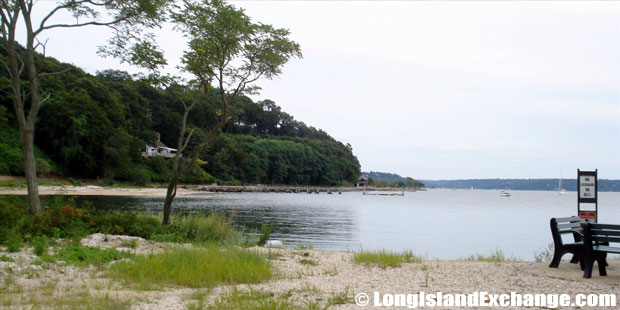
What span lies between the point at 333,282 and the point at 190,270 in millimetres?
1985

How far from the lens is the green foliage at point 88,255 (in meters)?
6.69

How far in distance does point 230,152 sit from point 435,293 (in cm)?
8542

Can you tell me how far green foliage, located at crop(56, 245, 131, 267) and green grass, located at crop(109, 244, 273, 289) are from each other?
1.43 ft

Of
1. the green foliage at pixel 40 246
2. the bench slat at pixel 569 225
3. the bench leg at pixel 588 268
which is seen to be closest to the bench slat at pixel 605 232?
the bench leg at pixel 588 268

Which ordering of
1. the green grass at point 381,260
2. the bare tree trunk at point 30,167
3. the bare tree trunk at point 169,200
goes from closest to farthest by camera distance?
the green grass at point 381,260
the bare tree trunk at point 30,167
the bare tree trunk at point 169,200

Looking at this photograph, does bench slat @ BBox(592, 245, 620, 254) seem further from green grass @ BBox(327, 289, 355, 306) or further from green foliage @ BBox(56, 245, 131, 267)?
green foliage @ BBox(56, 245, 131, 267)

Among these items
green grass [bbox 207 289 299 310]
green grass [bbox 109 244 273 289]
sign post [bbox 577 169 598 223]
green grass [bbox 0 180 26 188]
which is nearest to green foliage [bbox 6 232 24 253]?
green grass [bbox 109 244 273 289]

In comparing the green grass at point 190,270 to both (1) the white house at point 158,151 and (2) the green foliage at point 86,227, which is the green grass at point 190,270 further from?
(1) the white house at point 158,151

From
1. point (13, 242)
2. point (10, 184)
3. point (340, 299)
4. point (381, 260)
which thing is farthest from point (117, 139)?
point (340, 299)

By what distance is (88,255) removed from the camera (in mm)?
6977

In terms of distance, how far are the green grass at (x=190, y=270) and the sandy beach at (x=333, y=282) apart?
0.66ft

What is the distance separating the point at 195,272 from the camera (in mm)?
6035

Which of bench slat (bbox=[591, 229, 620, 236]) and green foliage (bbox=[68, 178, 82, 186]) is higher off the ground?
bench slat (bbox=[591, 229, 620, 236])

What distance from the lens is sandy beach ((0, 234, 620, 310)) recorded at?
5.04 meters
